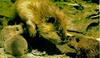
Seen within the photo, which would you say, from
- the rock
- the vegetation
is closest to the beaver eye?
the vegetation

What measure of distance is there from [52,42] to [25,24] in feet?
2.22

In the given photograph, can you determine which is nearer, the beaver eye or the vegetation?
the vegetation

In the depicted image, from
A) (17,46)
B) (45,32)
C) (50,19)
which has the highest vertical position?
(50,19)

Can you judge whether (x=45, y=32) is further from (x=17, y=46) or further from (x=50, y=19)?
(x=17, y=46)

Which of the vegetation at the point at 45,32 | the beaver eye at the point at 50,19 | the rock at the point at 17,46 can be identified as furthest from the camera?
the beaver eye at the point at 50,19

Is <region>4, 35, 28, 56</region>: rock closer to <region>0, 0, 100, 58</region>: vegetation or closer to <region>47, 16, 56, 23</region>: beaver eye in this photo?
<region>0, 0, 100, 58</region>: vegetation

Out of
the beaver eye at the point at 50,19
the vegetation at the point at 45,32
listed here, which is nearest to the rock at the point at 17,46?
the vegetation at the point at 45,32

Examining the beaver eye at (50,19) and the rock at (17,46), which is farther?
the beaver eye at (50,19)

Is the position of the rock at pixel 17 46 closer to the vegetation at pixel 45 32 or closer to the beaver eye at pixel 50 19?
the vegetation at pixel 45 32

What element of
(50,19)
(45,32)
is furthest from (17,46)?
(50,19)

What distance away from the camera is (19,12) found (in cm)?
808

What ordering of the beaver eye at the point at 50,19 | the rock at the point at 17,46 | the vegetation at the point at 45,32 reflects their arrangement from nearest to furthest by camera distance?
the vegetation at the point at 45,32, the rock at the point at 17,46, the beaver eye at the point at 50,19

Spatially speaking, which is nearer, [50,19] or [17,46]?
[17,46]

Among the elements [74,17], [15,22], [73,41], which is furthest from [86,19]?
[15,22]
